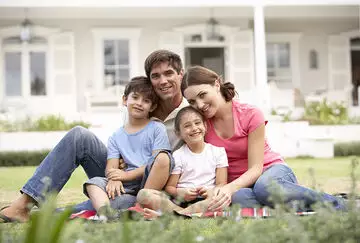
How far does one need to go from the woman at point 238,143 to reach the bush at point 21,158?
631 centimetres

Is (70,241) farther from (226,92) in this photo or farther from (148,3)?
(148,3)

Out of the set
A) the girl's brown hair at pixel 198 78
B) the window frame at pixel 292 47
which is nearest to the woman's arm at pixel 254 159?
the girl's brown hair at pixel 198 78

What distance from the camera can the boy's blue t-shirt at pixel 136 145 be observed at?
11.7 ft

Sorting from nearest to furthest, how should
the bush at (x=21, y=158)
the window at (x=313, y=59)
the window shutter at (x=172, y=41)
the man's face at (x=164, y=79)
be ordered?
the man's face at (x=164, y=79) → the bush at (x=21, y=158) → the window shutter at (x=172, y=41) → the window at (x=313, y=59)

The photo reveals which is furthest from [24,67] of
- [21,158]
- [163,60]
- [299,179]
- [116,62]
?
[163,60]

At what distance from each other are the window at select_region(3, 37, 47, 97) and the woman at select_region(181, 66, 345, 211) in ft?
32.8

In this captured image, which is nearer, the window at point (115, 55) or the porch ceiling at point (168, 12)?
the porch ceiling at point (168, 12)

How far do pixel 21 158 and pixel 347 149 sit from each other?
17.5 ft

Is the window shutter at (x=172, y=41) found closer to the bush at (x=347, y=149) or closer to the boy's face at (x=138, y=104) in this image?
the bush at (x=347, y=149)


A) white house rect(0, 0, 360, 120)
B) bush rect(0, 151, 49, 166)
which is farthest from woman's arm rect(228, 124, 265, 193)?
white house rect(0, 0, 360, 120)

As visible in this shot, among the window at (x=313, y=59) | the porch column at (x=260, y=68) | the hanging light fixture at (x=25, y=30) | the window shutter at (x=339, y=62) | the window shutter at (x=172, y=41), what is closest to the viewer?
the porch column at (x=260, y=68)

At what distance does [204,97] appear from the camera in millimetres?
3514

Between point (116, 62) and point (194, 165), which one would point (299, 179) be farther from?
point (116, 62)

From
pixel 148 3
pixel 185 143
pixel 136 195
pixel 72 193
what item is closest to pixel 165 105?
pixel 185 143
